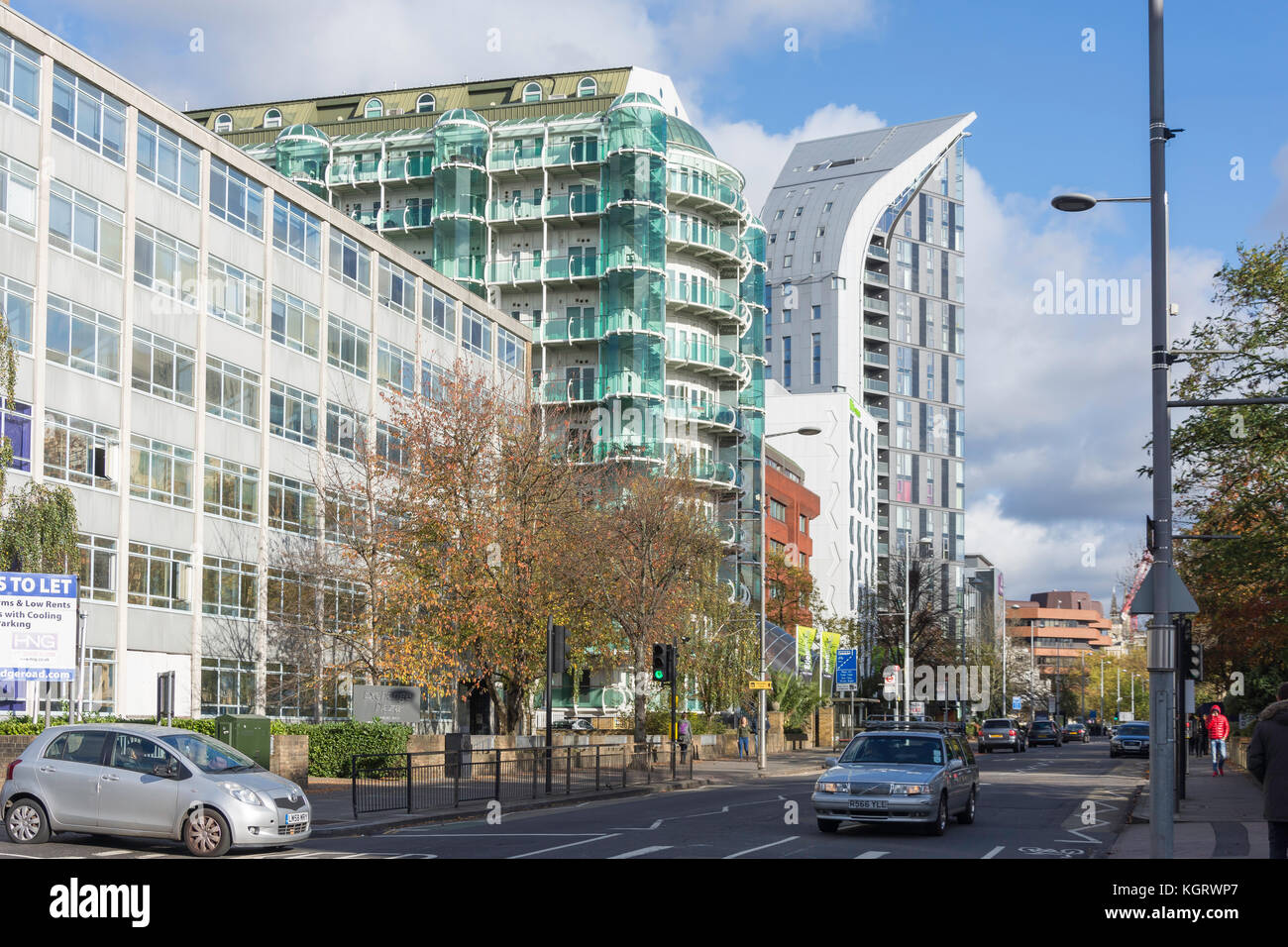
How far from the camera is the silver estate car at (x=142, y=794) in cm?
1703

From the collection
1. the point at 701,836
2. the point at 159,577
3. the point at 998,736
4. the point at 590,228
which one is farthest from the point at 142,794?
the point at 998,736

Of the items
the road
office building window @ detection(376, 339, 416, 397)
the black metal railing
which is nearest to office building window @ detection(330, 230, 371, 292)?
office building window @ detection(376, 339, 416, 397)

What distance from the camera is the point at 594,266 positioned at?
6906 cm

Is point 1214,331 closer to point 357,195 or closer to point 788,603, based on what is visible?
point 788,603

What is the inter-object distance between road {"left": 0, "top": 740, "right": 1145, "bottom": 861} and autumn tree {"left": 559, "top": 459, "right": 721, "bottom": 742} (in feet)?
38.3

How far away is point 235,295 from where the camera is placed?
146ft

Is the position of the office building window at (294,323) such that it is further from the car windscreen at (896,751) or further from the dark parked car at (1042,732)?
the dark parked car at (1042,732)

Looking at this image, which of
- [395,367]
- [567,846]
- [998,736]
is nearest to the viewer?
[567,846]

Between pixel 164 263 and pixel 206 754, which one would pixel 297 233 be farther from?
pixel 206 754

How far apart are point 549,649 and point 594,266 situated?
41929mm

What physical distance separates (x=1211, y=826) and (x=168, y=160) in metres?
33.3

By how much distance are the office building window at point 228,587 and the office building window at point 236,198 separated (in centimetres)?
1071

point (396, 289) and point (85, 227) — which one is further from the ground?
point (396, 289)
